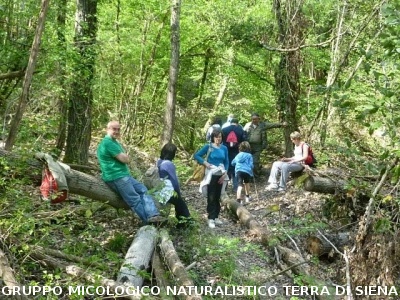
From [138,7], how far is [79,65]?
6057mm

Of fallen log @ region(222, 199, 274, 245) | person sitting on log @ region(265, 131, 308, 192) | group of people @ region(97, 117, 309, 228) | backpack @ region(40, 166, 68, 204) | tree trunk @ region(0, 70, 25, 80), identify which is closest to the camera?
backpack @ region(40, 166, 68, 204)

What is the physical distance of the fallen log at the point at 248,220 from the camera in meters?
8.13

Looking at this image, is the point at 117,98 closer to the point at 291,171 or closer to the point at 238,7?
the point at 238,7

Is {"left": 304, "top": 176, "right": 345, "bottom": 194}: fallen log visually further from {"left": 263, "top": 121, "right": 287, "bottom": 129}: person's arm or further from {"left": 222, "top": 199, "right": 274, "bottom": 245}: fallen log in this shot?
{"left": 263, "top": 121, "right": 287, "bottom": 129}: person's arm

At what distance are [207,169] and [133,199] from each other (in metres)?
2.11

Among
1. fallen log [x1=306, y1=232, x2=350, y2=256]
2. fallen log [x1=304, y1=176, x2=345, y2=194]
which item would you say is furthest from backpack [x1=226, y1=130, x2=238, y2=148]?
fallen log [x1=306, y1=232, x2=350, y2=256]

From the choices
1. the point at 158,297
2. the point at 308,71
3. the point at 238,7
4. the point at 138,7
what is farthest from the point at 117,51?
the point at 158,297

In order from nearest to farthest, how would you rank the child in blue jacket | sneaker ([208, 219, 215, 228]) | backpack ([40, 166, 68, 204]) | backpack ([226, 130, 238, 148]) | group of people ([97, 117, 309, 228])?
backpack ([40, 166, 68, 204])
group of people ([97, 117, 309, 228])
sneaker ([208, 219, 215, 228])
the child in blue jacket
backpack ([226, 130, 238, 148])

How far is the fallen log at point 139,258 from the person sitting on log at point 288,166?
5042mm

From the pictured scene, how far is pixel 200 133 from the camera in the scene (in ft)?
60.7

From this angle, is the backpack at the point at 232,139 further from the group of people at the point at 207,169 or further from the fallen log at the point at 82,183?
the fallen log at the point at 82,183

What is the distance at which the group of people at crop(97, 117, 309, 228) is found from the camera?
294 inches

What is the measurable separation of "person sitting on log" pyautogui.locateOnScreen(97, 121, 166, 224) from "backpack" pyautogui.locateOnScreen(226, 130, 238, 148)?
5078mm

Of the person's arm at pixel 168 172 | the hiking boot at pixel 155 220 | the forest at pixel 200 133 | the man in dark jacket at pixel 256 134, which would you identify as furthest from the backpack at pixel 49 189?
the man in dark jacket at pixel 256 134
